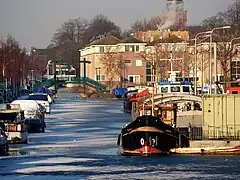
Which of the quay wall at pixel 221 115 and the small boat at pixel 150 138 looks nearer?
the small boat at pixel 150 138

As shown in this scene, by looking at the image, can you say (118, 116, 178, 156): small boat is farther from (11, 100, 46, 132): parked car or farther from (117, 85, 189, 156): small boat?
(11, 100, 46, 132): parked car

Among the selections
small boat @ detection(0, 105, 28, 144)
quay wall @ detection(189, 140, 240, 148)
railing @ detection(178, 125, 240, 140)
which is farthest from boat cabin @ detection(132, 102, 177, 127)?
small boat @ detection(0, 105, 28, 144)

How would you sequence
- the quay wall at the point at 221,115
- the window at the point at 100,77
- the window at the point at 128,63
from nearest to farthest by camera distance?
the quay wall at the point at 221,115, the window at the point at 128,63, the window at the point at 100,77

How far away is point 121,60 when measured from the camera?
162375 millimetres

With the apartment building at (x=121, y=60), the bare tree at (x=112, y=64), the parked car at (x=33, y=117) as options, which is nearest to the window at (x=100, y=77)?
the apartment building at (x=121, y=60)

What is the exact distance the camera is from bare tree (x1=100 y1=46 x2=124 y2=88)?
16125 centimetres

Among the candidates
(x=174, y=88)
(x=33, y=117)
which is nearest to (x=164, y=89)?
(x=174, y=88)

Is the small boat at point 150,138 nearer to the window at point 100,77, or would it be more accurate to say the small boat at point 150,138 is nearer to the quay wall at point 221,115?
the quay wall at point 221,115

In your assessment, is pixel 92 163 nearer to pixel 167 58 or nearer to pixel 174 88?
pixel 174 88

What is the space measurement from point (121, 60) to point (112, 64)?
6.72 ft

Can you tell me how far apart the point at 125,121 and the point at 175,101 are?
1456cm

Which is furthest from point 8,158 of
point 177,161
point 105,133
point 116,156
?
point 105,133

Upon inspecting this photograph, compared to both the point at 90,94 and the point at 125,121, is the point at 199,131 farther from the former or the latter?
the point at 90,94

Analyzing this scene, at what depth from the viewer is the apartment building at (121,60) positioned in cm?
16162
